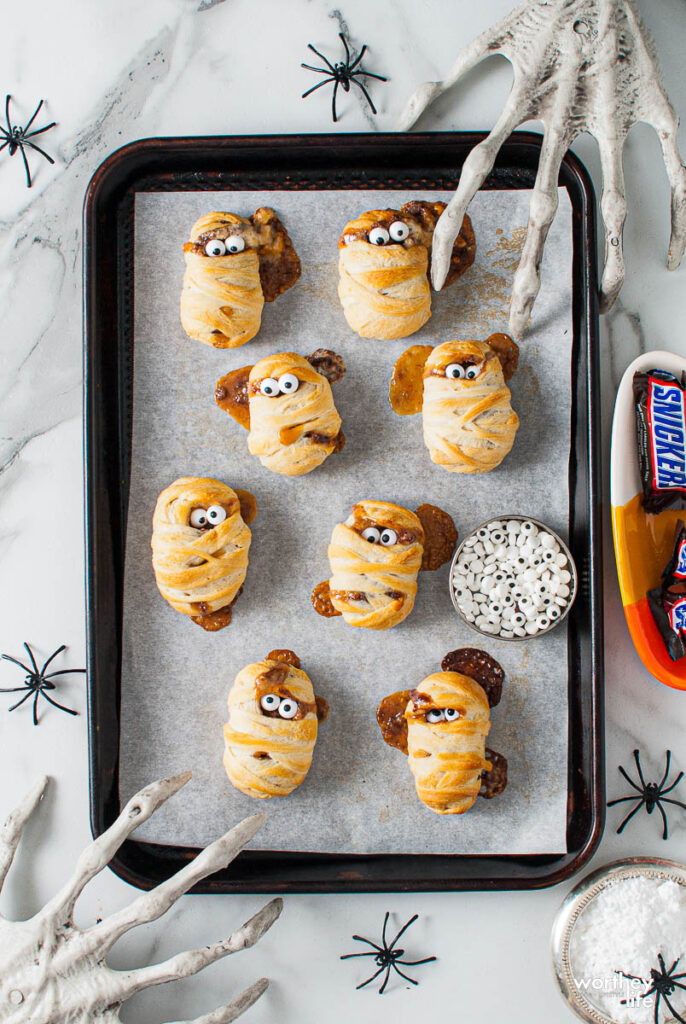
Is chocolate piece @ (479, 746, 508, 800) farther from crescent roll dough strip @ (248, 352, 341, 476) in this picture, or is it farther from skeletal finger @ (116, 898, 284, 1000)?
crescent roll dough strip @ (248, 352, 341, 476)

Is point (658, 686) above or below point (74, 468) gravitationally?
below

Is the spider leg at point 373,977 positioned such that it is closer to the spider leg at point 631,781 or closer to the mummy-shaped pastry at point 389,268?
the spider leg at point 631,781

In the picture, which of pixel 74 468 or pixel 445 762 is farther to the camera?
pixel 74 468

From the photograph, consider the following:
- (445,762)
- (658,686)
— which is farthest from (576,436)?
(445,762)

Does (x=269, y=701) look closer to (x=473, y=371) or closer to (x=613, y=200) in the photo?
(x=473, y=371)

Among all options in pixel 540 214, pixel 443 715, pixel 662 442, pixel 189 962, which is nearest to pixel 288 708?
pixel 443 715

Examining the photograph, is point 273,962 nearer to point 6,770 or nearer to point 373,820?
point 373,820
